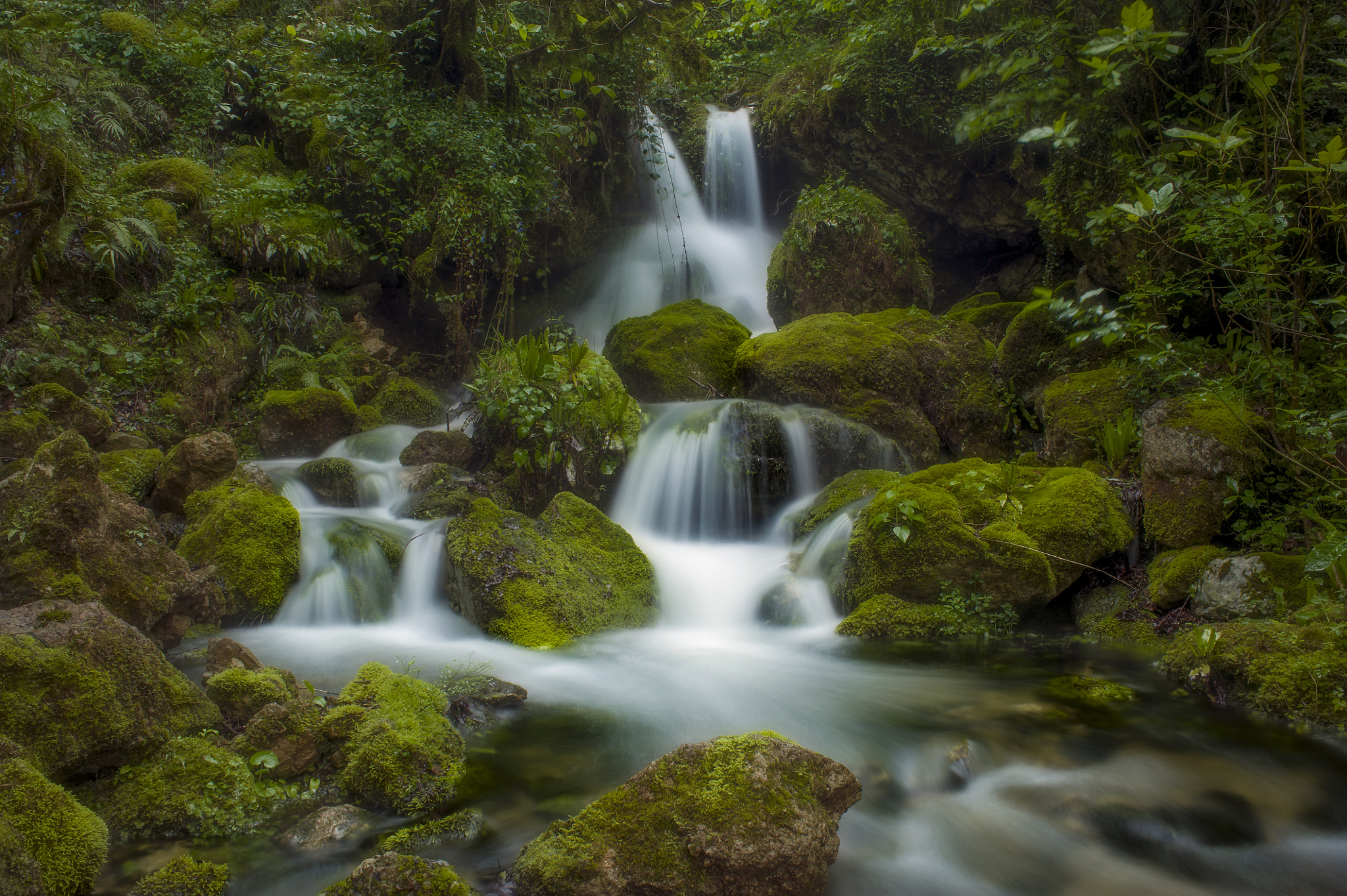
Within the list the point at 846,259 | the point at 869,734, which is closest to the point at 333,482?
the point at 869,734

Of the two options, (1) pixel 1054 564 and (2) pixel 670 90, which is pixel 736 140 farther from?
(1) pixel 1054 564

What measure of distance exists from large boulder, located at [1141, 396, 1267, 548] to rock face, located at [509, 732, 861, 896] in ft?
15.5

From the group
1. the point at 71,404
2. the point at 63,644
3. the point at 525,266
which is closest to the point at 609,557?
the point at 63,644

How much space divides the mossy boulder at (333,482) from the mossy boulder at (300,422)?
1486mm

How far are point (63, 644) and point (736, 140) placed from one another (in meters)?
15.8

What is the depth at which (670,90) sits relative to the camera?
1578cm

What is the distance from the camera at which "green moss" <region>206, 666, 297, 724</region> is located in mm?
3436

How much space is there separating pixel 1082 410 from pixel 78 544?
28.8ft

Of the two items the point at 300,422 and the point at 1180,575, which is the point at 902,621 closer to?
the point at 1180,575

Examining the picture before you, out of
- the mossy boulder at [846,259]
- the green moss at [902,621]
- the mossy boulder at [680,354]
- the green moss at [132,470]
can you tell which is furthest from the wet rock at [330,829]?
the mossy boulder at [846,259]

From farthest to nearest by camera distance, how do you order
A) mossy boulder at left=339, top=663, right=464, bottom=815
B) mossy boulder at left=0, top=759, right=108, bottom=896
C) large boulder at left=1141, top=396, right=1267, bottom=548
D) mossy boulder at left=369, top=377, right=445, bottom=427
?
mossy boulder at left=369, top=377, right=445, bottom=427, large boulder at left=1141, top=396, right=1267, bottom=548, mossy boulder at left=339, top=663, right=464, bottom=815, mossy boulder at left=0, top=759, right=108, bottom=896

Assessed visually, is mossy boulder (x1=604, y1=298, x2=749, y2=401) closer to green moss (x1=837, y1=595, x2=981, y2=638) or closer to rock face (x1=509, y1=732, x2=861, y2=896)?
green moss (x1=837, y1=595, x2=981, y2=638)

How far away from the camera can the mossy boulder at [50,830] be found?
221 centimetres

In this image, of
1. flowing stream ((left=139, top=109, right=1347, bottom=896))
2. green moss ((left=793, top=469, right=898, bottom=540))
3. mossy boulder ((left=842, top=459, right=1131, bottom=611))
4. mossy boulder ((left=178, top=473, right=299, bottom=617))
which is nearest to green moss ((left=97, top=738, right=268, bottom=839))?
flowing stream ((left=139, top=109, right=1347, bottom=896))
